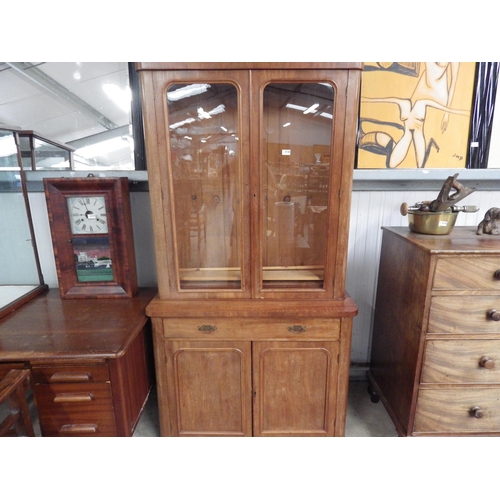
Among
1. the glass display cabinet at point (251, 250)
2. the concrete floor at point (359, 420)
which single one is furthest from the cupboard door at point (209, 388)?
the concrete floor at point (359, 420)

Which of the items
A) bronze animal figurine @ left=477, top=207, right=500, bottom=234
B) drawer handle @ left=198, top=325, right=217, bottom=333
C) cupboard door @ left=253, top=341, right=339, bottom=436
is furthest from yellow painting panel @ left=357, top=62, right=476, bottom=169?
drawer handle @ left=198, top=325, right=217, bottom=333

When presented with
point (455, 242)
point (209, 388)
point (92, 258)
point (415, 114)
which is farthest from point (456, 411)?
point (92, 258)

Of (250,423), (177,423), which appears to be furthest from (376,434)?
(177,423)

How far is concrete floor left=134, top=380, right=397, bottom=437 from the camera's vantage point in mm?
1534

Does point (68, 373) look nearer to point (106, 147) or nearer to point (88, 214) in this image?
point (88, 214)

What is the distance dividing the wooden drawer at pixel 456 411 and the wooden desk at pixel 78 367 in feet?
4.13

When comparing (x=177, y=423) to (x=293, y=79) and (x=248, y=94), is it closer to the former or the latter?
(x=248, y=94)

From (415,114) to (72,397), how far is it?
2.04 m

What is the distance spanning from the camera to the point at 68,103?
152 cm

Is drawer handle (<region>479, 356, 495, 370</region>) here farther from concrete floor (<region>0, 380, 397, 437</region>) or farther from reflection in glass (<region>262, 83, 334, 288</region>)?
reflection in glass (<region>262, 83, 334, 288</region>)

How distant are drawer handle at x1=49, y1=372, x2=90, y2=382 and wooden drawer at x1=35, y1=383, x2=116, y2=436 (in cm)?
3

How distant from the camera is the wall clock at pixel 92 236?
141 cm

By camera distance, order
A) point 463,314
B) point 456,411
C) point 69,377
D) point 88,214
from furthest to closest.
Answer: point 88,214
point 456,411
point 463,314
point 69,377

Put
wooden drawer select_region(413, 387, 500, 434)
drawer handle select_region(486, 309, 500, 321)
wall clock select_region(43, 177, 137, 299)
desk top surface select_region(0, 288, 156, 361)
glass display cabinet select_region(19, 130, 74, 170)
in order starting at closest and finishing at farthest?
desk top surface select_region(0, 288, 156, 361) → drawer handle select_region(486, 309, 500, 321) → wooden drawer select_region(413, 387, 500, 434) → wall clock select_region(43, 177, 137, 299) → glass display cabinet select_region(19, 130, 74, 170)
